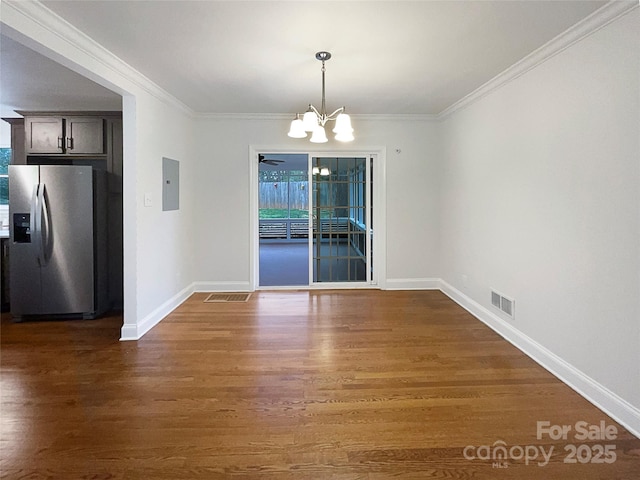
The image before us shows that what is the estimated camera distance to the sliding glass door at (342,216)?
5527 mm

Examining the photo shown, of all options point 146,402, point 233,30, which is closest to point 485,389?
point 146,402

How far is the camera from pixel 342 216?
18.3 feet

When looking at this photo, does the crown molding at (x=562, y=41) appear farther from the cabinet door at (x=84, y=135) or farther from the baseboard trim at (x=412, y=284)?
the cabinet door at (x=84, y=135)

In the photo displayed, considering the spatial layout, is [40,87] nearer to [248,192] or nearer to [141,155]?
[141,155]

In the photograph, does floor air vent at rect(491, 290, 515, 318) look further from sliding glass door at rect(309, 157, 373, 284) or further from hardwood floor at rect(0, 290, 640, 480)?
sliding glass door at rect(309, 157, 373, 284)

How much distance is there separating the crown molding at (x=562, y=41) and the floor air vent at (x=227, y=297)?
3.66 metres

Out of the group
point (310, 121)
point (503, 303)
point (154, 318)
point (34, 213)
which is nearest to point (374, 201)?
point (503, 303)

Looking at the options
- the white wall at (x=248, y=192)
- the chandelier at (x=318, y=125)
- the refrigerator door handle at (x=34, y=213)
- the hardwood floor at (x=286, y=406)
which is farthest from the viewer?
the white wall at (x=248, y=192)

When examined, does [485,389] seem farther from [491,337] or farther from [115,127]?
[115,127]

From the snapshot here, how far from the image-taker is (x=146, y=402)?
95.3 inches

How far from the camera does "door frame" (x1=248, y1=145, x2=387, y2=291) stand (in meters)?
5.31

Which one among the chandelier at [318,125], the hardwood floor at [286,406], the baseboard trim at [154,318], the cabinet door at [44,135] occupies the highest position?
the cabinet door at [44,135]

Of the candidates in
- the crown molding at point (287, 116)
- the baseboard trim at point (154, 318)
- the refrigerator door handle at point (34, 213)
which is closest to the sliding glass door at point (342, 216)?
the crown molding at point (287, 116)

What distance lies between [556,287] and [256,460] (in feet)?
7.74
